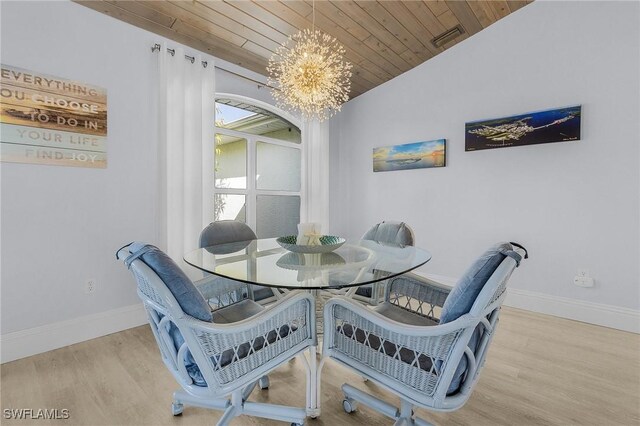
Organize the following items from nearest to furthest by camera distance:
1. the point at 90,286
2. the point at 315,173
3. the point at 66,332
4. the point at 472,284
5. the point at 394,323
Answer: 1. the point at 472,284
2. the point at 394,323
3. the point at 66,332
4. the point at 90,286
5. the point at 315,173

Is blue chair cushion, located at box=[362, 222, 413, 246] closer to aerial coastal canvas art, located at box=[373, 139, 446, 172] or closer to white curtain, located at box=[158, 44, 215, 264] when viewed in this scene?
aerial coastal canvas art, located at box=[373, 139, 446, 172]

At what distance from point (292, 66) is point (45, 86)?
70.3 inches

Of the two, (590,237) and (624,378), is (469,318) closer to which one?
(624,378)

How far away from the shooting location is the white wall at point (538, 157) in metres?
2.55

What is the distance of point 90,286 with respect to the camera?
7.66 ft

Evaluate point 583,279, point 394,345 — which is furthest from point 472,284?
point 583,279

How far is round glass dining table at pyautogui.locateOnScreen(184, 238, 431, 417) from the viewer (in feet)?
4.44

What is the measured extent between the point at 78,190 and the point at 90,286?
2.50ft

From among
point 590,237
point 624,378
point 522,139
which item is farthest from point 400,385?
point 522,139

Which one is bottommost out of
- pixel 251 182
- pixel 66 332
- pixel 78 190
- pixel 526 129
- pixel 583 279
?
pixel 66 332

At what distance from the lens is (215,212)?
319cm

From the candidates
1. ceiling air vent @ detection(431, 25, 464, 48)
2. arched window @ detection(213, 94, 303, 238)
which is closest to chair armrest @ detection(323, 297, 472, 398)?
arched window @ detection(213, 94, 303, 238)

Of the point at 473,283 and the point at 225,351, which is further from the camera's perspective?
the point at 225,351

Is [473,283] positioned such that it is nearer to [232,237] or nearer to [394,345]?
[394,345]
